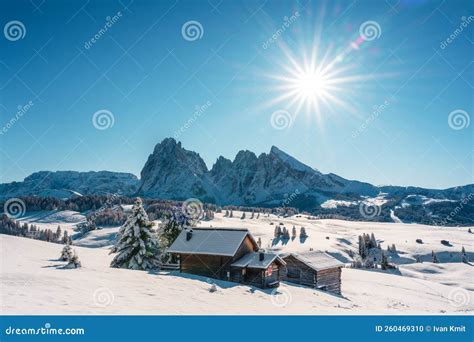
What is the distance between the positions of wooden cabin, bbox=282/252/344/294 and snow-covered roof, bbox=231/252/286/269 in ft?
21.7

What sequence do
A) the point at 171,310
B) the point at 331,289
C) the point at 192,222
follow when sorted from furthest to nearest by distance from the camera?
the point at 192,222
the point at 331,289
the point at 171,310

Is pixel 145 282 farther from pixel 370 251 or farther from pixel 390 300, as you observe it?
pixel 370 251

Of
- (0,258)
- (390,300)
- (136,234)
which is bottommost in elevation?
(390,300)

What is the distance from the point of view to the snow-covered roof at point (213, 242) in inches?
1388

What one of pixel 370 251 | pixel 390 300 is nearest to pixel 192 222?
pixel 390 300

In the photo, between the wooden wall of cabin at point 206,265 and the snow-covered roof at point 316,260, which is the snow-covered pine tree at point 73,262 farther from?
the snow-covered roof at point 316,260

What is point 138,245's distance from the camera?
3688 cm

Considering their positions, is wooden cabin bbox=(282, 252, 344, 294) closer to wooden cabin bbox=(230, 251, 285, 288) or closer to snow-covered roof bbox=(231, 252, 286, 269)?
wooden cabin bbox=(230, 251, 285, 288)

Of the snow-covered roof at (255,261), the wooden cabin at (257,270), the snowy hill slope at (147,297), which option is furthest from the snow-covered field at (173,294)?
the snow-covered roof at (255,261)

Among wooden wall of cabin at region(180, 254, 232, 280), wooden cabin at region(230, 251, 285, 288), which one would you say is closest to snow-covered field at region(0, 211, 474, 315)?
wooden cabin at region(230, 251, 285, 288)

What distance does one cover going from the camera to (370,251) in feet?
326

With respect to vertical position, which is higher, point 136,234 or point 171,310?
point 136,234

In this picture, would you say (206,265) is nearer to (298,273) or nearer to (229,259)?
Answer: (229,259)

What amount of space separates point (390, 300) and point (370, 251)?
217 feet
